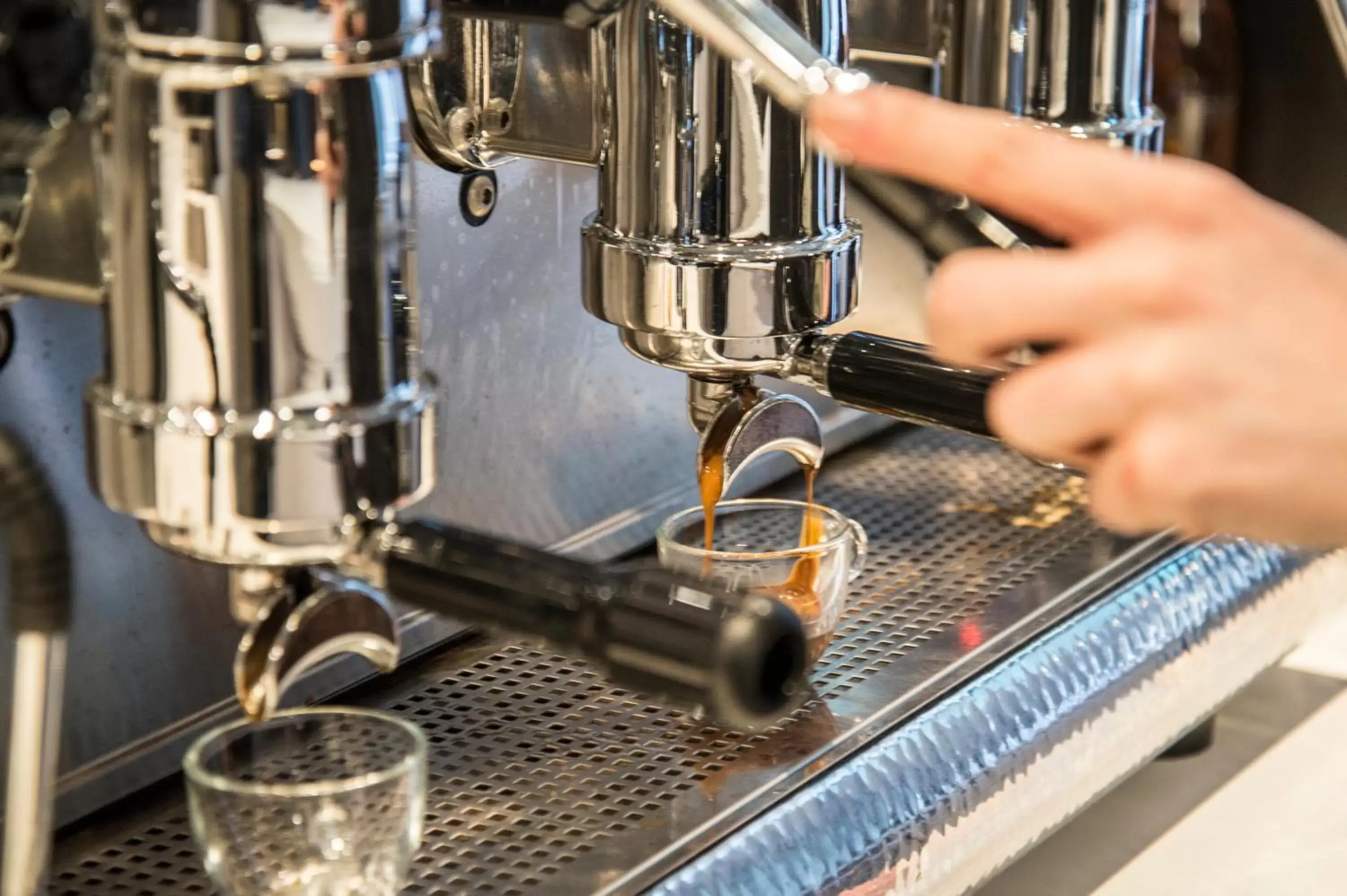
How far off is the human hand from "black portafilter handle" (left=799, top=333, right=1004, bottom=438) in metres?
0.18

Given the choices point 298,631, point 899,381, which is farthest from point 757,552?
point 298,631

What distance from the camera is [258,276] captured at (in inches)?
14.6

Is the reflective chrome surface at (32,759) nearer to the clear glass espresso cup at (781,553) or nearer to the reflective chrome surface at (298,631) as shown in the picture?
the reflective chrome surface at (298,631)

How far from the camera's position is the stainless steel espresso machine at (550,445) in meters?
0.37

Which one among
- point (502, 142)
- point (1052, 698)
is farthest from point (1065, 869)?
point (502, 142)

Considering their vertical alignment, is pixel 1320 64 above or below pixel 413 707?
above

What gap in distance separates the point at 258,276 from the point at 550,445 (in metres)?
0.38

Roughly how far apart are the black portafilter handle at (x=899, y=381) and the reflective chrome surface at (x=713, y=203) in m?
0.01

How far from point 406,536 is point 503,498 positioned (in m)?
0.35

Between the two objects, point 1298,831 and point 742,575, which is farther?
point 1298,831

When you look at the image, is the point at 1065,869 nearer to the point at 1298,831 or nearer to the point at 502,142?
the point at 1298,831

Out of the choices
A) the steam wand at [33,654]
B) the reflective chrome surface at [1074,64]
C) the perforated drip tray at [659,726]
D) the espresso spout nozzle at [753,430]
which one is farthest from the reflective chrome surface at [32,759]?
the reflective chrome surface at [1074,64]

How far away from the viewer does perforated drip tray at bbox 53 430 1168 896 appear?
1.79 ft

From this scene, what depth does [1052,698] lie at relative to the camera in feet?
2.21
